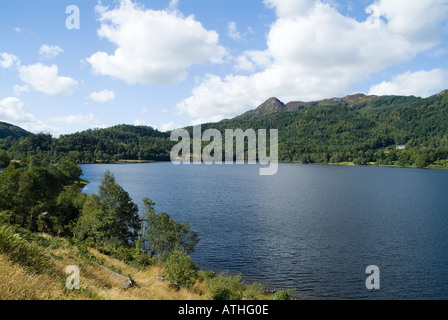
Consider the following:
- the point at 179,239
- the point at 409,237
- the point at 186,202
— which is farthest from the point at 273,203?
the point at 179,239

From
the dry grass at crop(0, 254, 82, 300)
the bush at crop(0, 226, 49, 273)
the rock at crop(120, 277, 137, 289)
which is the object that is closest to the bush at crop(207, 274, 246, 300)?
the rock at crop(120, 277, 137, 289)

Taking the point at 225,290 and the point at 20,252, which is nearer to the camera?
the point at 20,252

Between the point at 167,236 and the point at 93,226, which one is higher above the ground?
the point at 93,226

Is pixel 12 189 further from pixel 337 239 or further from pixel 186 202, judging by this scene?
pixel 337 239

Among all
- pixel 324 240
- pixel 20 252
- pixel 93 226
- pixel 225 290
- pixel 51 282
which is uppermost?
pixel 20 252

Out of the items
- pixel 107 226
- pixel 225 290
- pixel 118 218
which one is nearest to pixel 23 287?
pixel 225 290

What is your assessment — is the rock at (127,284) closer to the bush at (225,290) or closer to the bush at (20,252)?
the bush at (20,252)

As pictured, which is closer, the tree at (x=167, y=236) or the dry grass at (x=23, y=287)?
the dry grass at (x=23, y=287)

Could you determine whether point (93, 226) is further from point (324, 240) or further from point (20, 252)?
point (324, 240)

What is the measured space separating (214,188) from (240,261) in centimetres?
6531

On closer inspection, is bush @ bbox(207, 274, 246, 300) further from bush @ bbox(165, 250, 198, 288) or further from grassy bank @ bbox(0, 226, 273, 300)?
bush @ bbox(165, 250, 198, 288)

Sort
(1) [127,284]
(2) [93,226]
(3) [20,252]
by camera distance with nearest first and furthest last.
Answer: (3) [20,252], (1) [127,284], (2) [93,226]

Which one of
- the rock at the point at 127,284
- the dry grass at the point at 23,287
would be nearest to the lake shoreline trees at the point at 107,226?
the rock at the point at 127,284

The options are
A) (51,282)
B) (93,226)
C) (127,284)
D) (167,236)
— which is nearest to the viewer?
(51,282)
